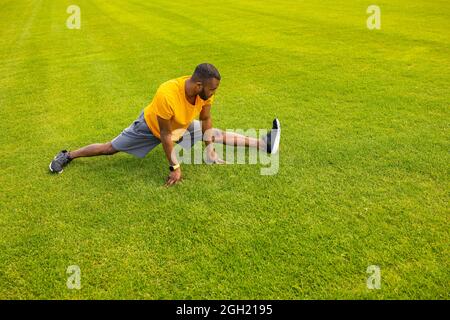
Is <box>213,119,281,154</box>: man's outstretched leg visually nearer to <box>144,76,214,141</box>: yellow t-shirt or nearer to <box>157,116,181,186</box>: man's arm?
<box>144,76,214,141</box>: yellow t-shirt

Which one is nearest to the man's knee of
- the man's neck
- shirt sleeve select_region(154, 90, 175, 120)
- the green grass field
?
the green grass field

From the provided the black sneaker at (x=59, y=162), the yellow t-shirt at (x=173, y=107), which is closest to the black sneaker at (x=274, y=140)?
the yellow t-shirt at (x=173, y=107)

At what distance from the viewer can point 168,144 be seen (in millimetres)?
4312

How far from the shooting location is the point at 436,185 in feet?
13.9

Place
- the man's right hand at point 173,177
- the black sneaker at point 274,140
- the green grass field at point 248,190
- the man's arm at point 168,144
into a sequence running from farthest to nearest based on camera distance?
1. the black sneaker at point 274,140
2. the man's right hand at point 173,177
3. the man's arm at point 168,144
4. the green grass field at point 248,190

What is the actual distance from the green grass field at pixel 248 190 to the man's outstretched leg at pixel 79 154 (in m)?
0.14

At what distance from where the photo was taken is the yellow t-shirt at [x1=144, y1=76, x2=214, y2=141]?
4102 mm

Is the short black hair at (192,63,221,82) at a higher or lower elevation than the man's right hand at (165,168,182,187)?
higher

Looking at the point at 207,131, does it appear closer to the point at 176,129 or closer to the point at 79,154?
the point at 176,129

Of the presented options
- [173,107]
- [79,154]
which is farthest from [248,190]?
[79,154]

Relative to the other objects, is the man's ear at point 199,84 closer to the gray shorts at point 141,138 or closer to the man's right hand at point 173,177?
the gray shorts at point 141,138

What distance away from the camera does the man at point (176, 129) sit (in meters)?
4.08
